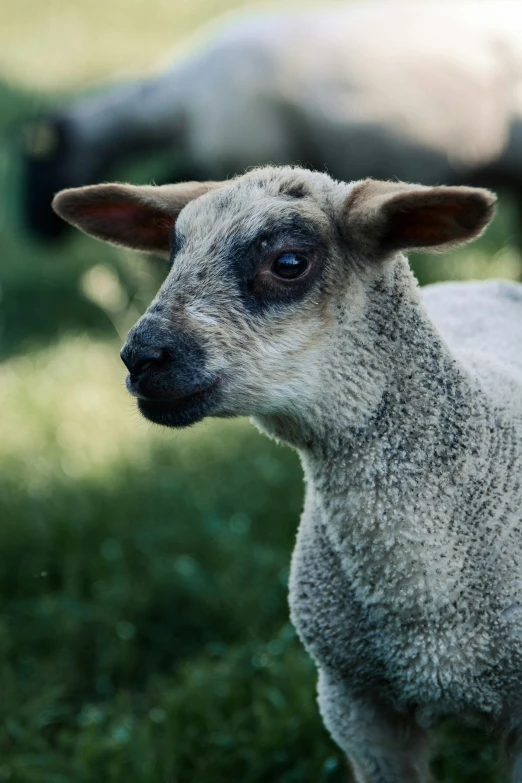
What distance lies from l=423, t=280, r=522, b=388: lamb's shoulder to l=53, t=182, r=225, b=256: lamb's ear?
0.72 meters

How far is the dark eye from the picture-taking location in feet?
7.38

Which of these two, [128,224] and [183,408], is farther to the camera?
[128,224]

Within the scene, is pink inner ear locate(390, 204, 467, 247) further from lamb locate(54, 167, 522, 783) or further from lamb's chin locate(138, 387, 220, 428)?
lamb's chin locate(138, 387, 220, 428)

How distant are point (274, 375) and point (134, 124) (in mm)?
5319

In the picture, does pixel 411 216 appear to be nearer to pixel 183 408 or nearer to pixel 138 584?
pixel 183 408

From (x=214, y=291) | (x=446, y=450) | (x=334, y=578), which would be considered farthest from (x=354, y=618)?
(x=214, y=291)

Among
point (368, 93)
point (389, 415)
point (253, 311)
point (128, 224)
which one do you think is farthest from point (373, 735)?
point (368, 93)

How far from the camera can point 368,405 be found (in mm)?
2291

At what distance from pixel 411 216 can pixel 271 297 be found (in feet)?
1.08

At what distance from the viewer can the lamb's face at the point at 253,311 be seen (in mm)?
2217

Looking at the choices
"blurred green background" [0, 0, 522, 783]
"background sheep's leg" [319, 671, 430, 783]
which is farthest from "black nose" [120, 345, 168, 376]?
"background sheep's leg" [319, 671, 430, 783]

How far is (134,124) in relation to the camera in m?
7.20

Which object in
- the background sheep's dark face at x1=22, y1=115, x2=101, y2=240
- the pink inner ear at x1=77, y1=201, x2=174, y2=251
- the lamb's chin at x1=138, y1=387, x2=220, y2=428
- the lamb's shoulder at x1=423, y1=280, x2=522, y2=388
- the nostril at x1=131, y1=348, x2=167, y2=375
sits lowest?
the lamb's chin at x1=138, y1=387, x2=220, y2=428

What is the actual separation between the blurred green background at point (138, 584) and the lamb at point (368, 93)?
70cm
